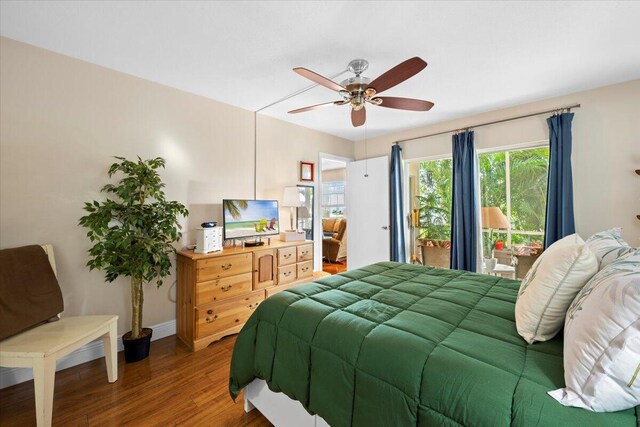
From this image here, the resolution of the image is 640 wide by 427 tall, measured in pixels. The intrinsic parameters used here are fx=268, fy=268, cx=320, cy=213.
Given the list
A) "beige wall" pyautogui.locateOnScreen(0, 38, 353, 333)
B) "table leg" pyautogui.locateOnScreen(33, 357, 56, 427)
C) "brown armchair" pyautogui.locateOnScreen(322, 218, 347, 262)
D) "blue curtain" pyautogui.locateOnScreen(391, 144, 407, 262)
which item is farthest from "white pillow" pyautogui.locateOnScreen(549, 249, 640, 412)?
"brown armchair" pyautogui.locateOnScreen(322, 218, 347, 262)

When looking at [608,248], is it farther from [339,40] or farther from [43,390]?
[43,390]

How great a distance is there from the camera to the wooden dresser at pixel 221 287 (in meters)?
2.50

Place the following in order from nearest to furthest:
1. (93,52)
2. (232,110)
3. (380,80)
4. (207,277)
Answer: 1. (380,80)
2. (93,52)
3. (207,277)
4. (232,110)

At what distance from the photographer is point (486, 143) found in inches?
141

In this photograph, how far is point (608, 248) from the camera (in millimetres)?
1328

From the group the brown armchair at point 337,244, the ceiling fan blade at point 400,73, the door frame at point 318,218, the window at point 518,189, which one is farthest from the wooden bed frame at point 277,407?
the brown armchair at point 337,244

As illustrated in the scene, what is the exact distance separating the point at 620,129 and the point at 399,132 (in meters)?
2.48

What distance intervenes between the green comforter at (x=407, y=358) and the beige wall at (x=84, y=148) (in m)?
1.73

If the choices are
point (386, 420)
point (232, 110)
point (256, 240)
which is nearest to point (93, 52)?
point (232, 110)

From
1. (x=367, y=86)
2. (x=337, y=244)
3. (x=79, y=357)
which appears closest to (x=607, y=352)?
(x=367, y=86)

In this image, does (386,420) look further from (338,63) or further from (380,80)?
(338,63)

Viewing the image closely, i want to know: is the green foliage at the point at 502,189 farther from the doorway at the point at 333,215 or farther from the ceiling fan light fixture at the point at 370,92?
the ceiling fan light fixture at the point at 370,92

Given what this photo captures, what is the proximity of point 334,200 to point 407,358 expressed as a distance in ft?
21.3

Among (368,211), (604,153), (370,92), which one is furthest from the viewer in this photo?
(368,211)
